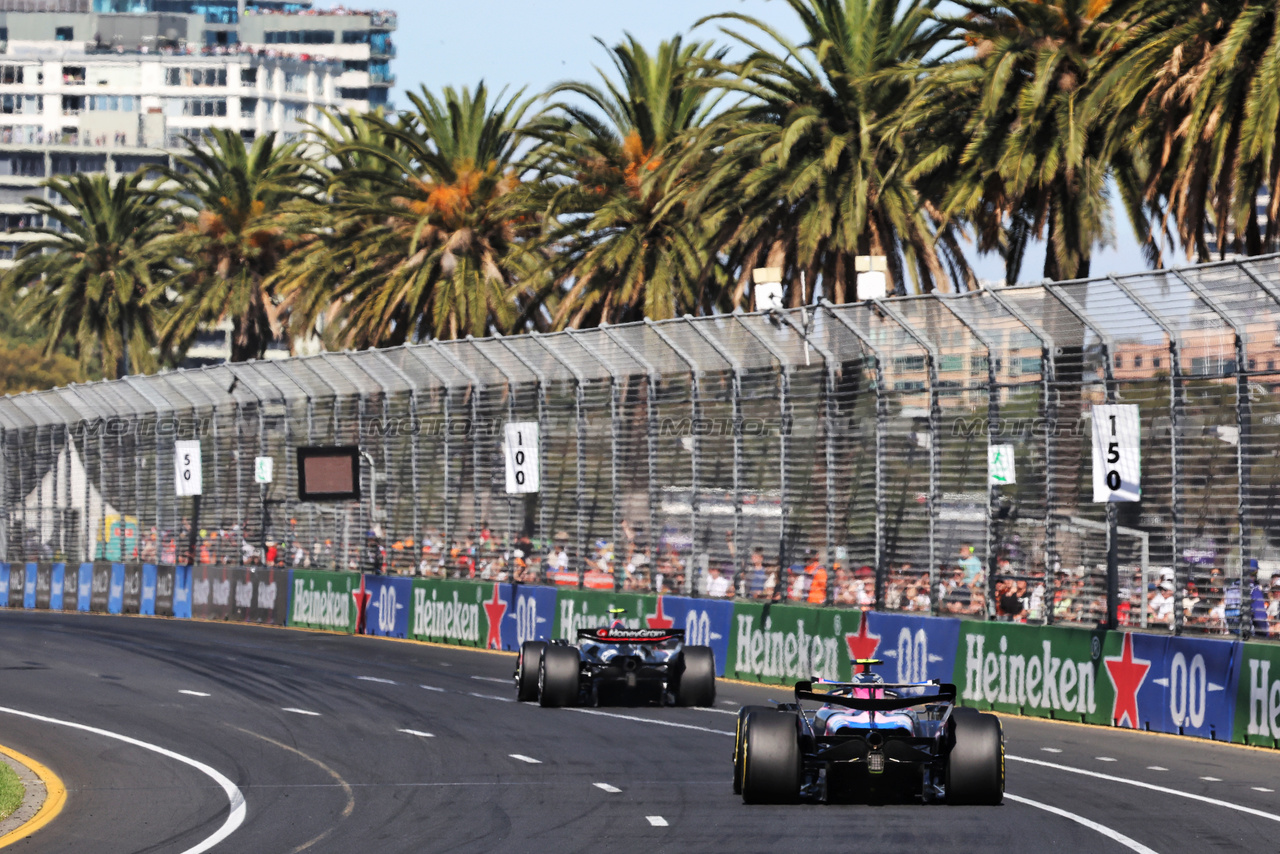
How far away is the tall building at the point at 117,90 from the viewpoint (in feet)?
520

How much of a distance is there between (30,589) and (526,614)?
2054cm

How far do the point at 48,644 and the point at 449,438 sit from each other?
7.47 meters

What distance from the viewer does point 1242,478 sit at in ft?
61.3

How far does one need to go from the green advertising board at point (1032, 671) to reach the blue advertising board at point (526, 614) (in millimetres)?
9256

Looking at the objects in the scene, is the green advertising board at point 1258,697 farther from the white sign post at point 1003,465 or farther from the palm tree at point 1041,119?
the palm tree at point 1041,119

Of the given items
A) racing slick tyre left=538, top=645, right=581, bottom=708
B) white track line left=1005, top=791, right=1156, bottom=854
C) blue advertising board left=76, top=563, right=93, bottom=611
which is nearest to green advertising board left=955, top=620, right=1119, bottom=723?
racing slick tyre left=538, top=645, right=581, bottom=708

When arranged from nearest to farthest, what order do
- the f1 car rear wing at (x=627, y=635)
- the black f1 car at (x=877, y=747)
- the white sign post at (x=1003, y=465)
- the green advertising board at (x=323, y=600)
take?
the black f1 car at (x=877, y=747) → the f1 car rear wing at (x=627, y=635) → the white sign post at (x=1003, y=465) → the green advertising board at (x=323, y=600)

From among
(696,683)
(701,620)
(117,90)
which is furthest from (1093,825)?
(117,90)

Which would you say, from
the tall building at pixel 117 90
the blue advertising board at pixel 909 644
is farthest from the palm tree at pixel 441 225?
the tall building at pixel 117 90

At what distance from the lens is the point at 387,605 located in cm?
3384

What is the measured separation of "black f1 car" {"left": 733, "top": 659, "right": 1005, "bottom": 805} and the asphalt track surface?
0.17 m

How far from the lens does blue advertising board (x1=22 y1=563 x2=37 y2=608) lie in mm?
45938

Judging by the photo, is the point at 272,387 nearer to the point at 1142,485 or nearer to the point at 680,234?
the point at 680,234

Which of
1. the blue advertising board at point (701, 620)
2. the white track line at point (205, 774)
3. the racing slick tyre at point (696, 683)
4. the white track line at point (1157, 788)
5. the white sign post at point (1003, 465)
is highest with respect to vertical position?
the white sign post at point (1003, 465)
